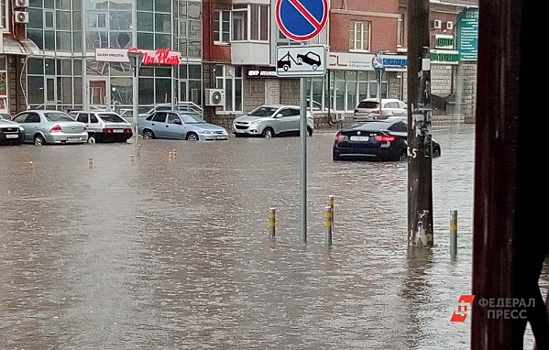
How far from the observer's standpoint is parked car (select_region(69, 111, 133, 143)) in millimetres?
37875

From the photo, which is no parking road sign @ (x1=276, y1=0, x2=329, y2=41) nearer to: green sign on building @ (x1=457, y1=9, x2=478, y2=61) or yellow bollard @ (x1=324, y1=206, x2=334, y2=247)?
yellow bollard @ (x1=324, y1=206, x2=334, y2=247)

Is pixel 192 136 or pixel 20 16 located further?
pixel 20 16

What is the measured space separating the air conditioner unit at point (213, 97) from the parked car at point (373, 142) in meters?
20.7

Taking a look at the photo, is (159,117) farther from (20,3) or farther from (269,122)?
(20,3)

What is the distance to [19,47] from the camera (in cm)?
4162

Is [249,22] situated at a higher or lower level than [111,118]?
higher

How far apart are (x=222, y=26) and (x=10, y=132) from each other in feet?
59.9

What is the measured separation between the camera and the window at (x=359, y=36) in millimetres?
57853

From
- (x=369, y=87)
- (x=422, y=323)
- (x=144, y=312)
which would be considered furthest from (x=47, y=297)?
(x=369, y=87)

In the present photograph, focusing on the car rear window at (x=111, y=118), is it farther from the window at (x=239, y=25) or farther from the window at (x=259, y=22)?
the window at (x=259, y=22)

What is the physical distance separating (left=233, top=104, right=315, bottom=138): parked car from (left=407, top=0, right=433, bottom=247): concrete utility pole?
32.5 meters

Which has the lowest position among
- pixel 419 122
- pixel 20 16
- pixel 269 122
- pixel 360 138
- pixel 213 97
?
pixel 269 122

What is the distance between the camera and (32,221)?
1380 cm

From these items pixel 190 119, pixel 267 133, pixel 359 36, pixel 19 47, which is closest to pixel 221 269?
pixel 190 119
